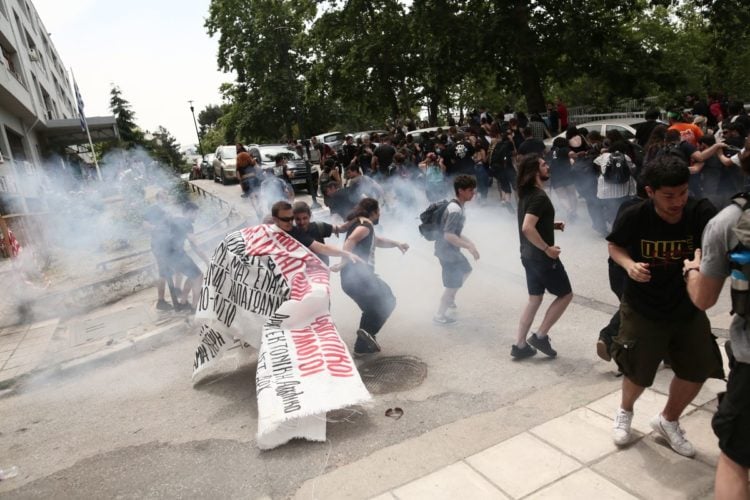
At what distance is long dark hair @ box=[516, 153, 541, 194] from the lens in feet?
15.0

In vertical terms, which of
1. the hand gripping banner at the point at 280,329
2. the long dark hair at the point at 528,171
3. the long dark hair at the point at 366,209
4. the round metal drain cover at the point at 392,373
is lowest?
the round metal drain cover at the point at 392,373

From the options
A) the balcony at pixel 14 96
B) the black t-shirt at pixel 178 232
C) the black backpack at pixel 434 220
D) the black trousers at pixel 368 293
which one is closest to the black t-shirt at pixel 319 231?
the black trousers at pixel 368 293

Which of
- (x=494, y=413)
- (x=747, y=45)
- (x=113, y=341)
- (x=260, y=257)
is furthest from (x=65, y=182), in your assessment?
(x=747, y=45)

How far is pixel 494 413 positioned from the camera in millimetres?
4102

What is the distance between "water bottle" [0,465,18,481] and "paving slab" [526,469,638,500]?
3.69 m

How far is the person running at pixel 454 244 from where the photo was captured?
5465 millimetres

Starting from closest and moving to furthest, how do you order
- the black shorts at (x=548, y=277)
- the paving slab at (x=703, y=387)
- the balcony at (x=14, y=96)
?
the paving slab at (x=703, y=387), the black shorts at (x=548, y=277), the balcony at (x=14, y=96)

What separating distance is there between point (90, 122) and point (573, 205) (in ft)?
79.6

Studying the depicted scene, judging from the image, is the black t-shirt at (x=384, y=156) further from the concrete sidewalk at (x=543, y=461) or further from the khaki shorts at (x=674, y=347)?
the khaki shorts at (x=674, y=347)

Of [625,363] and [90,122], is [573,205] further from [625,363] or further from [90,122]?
[90,122]

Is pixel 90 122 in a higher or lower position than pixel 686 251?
higher

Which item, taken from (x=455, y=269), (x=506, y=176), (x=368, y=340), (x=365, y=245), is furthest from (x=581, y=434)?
(x=506, y=176)

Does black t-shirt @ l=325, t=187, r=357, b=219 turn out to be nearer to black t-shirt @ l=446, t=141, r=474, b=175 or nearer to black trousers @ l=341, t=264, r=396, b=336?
black t-shirt @ l=446, t=141, r=474, b=175

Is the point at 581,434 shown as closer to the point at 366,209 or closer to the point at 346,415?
the point at 346,415
